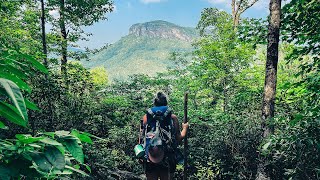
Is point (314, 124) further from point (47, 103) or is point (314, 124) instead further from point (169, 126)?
point (47, 103)

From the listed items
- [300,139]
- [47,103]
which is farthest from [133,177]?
[300,139]

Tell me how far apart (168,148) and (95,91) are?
7397 mm

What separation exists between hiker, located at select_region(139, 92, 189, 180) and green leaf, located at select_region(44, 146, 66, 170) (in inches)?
164

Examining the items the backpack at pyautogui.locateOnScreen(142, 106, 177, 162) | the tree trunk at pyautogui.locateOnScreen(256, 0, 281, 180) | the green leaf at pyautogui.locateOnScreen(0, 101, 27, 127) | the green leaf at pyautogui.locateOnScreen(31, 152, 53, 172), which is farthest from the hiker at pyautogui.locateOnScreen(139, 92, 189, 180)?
the green leaf at pyautogui.locateOnScreen(0, 101, 27, 127)

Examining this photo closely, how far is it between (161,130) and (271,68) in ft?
11.0

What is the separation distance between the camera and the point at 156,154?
5367 mm

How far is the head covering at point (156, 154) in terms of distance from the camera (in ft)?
17.5

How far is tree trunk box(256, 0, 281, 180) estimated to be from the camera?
697cm

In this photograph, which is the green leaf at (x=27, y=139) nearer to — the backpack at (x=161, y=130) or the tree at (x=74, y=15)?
the backpack at (x=161, y=130)

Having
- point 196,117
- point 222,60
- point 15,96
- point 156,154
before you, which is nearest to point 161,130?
point 156,154

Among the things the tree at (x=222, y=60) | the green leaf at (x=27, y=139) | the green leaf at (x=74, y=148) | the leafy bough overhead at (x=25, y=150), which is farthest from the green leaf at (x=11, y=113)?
the tree at (x=222, y=60)

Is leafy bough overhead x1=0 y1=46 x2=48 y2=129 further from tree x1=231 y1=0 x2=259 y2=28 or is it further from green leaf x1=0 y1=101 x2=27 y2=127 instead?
tree x1=231 y1=0 x2=259 y2=28

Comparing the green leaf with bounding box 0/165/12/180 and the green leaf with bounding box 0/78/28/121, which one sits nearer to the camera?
the green leaf with bounding box 0/78/28/121

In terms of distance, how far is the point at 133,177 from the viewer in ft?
28.5
